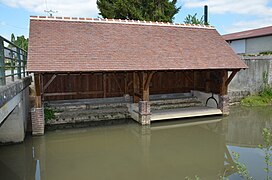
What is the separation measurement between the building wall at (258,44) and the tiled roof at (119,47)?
29.0 feet

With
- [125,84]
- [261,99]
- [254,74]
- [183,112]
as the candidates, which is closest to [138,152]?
[183,112]

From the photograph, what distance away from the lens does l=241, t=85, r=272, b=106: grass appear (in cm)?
1162

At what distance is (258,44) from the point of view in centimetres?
1783

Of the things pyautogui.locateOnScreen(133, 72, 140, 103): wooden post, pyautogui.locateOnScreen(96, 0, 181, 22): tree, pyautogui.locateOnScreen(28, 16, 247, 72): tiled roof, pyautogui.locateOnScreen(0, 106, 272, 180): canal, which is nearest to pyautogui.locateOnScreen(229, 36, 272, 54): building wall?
pyautogui.locateOnScreen(96, 0, 181, 22): tree

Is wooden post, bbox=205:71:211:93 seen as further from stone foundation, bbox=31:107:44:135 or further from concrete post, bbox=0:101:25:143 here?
concrete post, bbox=0:101:25:143

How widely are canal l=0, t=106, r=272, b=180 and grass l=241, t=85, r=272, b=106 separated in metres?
3.32

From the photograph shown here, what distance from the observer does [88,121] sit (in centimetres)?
870

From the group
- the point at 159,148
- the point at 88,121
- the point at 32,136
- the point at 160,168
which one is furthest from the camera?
the point at 88,121

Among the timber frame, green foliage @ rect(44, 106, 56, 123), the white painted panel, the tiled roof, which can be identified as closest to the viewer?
the tiled roof

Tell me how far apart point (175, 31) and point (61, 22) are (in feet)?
16.5

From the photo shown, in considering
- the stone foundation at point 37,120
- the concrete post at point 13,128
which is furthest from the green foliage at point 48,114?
the concrete post at point 13,128

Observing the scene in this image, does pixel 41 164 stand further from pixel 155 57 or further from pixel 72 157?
pixel 155 57

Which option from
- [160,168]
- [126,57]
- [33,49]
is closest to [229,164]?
[160,168]

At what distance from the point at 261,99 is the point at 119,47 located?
8175 millimetres
